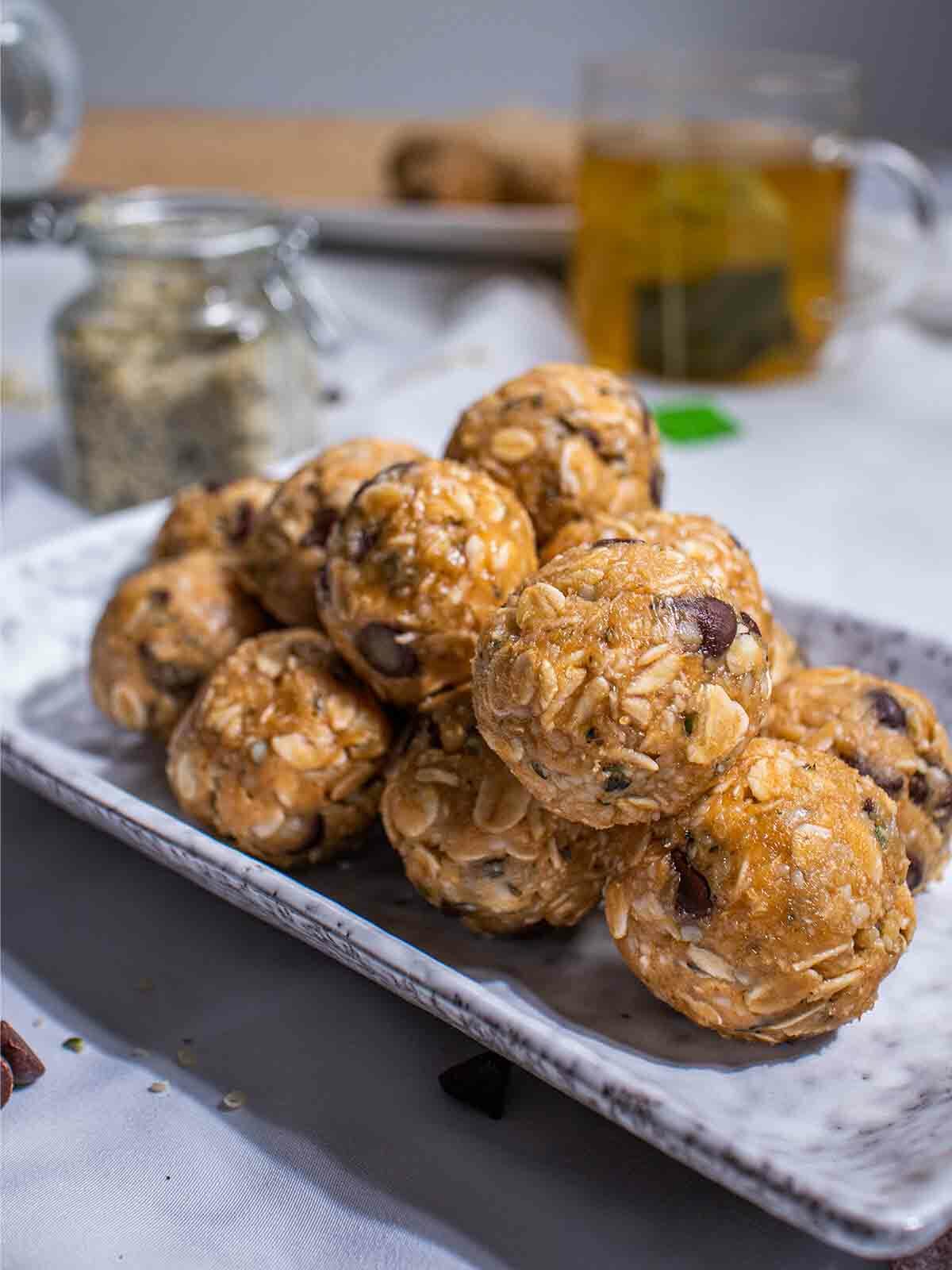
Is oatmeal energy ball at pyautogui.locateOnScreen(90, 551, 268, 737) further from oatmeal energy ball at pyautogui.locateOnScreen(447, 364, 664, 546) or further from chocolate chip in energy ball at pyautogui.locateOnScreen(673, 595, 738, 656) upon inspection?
chocolate chip in energy ball at pyautogui.locateOnScreen(673, 595, 738, 656)

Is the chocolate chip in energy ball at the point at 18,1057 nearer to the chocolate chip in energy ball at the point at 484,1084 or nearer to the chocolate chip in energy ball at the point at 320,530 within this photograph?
the chocolate chip in energy ball at the point at 484,1084

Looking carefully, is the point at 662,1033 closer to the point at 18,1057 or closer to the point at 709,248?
the point at 18,1057

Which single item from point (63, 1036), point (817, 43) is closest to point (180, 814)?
point (63, 1036)

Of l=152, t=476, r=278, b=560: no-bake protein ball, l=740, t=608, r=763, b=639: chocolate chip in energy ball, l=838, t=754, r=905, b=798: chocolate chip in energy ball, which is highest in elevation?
l=740, t=608, r=763, b=639: chocolate chip in energy ball

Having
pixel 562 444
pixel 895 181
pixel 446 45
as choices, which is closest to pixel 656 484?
pixel 562 444

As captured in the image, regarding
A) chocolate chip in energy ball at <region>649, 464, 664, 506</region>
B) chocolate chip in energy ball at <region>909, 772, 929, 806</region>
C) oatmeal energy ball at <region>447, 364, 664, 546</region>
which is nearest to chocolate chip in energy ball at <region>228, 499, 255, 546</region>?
oatmeal energy ball at <region>447, 364, 664, 546</region>

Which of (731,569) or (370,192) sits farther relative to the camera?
(370,192)

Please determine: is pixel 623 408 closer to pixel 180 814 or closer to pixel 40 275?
pixel 180 814
